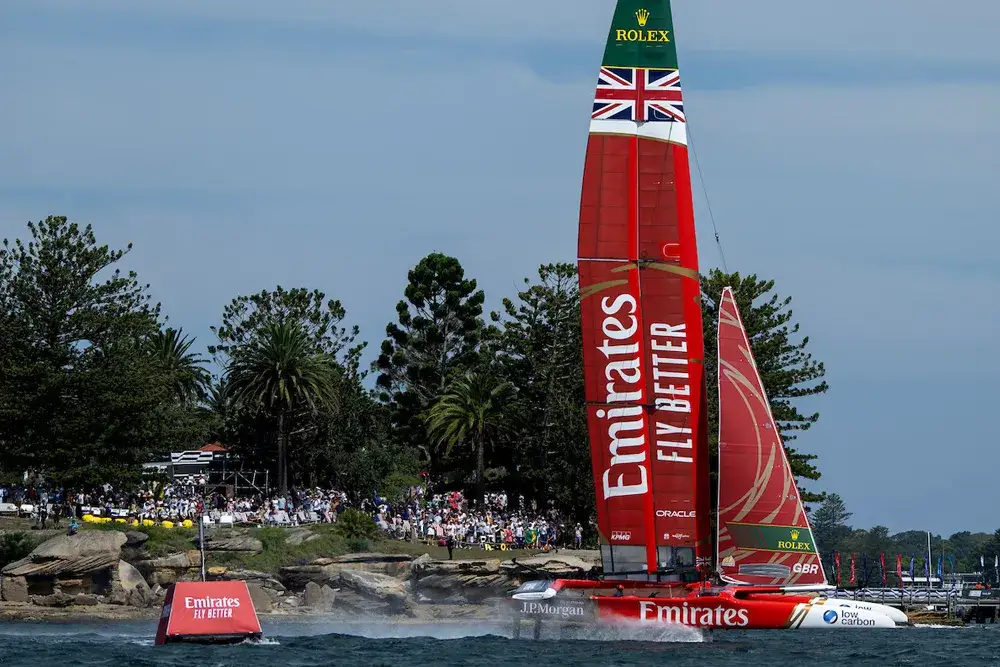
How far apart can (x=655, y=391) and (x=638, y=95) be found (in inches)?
273

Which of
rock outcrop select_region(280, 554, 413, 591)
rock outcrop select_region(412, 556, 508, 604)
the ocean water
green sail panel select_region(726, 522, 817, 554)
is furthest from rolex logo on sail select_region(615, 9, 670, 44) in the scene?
rock outcrop select_region(280, 554, 413, 591)

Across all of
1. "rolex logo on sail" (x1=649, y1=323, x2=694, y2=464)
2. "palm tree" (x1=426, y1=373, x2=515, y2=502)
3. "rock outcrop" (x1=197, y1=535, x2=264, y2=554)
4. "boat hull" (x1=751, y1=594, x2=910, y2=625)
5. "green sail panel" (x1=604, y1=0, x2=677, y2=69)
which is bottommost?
"boat hull" (x1=751, y1=594, x2=910, y2=625)

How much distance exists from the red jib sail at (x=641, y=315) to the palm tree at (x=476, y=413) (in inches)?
1510

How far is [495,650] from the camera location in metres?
36.6

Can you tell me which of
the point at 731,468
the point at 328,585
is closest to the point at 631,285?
the point at 731,468

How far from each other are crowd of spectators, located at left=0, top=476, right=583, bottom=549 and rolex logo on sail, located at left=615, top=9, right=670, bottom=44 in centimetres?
2607

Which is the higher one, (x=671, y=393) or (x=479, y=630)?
(x=671, y=393)

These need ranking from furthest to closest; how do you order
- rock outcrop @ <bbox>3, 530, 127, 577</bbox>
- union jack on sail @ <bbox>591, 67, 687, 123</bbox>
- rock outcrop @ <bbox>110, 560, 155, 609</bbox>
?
rock outcrop @ <bbox>110, 560, 155, 609</bbox>, rock outcrop @ <bbox>3, 530, 127, 577</bbox>, union jack on sail @ <bbox>591, 67, 687, 123</bbox>

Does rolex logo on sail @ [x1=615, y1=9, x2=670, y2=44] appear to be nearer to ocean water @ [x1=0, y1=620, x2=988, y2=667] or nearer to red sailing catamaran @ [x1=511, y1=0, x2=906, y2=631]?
red sailing catamaran @ [x1=511, y1=0, x2=906, y2=631]

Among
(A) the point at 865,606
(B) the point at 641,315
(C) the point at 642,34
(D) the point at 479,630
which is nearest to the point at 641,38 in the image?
(C) the point at 642,34

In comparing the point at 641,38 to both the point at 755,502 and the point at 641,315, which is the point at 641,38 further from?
the point at 755,502

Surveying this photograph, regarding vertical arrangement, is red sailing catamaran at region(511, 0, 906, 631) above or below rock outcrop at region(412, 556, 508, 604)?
above

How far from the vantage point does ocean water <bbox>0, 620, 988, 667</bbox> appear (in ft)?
109

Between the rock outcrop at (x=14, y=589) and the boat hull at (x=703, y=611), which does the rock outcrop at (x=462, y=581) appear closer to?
the rock outcrop at (x=14, y=589)
